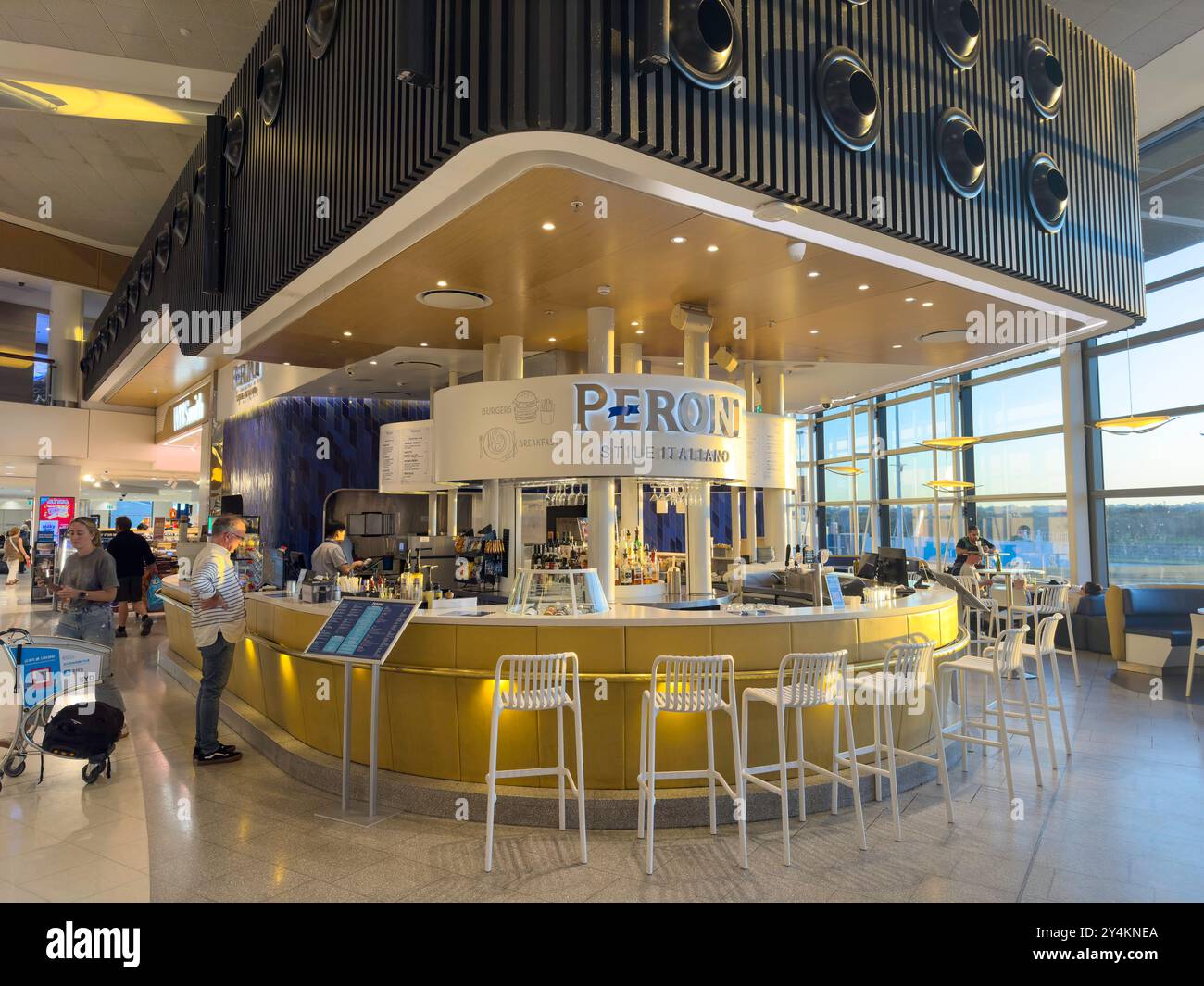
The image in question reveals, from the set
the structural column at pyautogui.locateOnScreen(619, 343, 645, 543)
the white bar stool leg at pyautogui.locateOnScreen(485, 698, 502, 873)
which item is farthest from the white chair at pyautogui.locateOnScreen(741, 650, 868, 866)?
the structural column at pyautogui.locateOnScreen(619, 343, 645, 543)

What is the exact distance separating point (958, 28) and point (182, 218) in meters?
8.14

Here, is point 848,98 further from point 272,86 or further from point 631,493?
point 631,493

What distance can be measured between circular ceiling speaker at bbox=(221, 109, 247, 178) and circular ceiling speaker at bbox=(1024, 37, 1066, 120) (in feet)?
21.2

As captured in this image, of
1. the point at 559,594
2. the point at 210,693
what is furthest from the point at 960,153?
the point at 210,693

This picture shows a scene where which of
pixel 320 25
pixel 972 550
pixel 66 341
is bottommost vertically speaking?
pixel 972 550

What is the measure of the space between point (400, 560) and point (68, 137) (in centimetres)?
729

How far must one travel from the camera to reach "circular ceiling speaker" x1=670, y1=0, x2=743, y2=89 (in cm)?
370

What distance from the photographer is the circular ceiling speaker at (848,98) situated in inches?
173

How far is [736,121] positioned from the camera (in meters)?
3.94

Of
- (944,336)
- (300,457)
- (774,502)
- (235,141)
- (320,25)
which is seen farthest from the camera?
(300,457)

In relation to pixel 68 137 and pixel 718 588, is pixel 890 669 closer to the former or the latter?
pixel 718 588

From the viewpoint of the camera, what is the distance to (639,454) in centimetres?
581

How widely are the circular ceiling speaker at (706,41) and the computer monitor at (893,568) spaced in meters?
3.90
